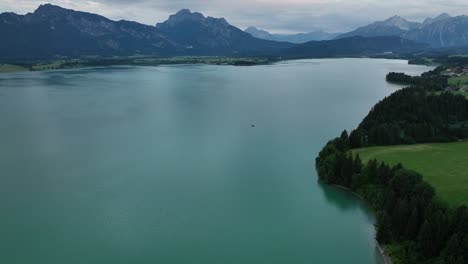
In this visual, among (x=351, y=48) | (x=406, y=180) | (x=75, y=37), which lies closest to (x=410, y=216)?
(x=406, y=180)

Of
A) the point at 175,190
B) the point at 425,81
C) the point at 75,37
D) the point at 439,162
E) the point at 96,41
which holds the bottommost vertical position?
the point at 175,190

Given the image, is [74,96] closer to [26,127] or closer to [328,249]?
[26,127]

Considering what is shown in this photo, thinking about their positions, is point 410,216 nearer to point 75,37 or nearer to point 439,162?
point 439,162

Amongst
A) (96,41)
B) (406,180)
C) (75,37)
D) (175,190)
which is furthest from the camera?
(96,41)

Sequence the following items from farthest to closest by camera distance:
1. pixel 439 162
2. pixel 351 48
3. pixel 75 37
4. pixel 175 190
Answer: pixel 351 48, pixel 75 37, pixel 439 162, pixel 175 190

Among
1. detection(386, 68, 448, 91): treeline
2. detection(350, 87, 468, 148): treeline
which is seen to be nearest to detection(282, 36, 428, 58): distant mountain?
detection(386, 68, 448, 91): treeline

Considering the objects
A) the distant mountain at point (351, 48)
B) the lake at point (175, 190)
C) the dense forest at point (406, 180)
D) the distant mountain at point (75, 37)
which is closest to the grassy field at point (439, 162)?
the dense forest at point (406, 180)
